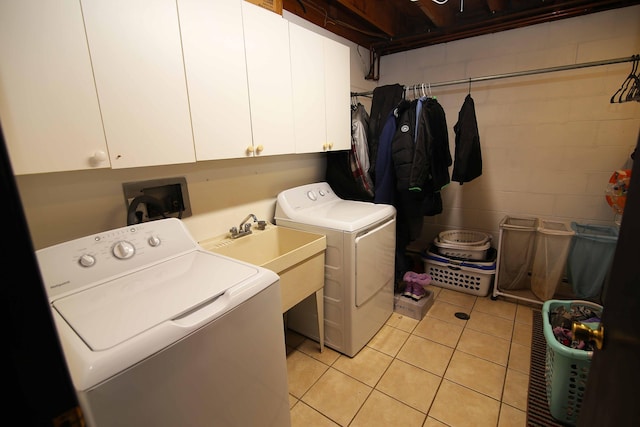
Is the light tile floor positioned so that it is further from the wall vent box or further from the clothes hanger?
the clothes hanger

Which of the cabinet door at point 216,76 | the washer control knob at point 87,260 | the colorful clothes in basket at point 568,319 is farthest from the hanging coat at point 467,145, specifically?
the washer control knob at point 87,260

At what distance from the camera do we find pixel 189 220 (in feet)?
5.34

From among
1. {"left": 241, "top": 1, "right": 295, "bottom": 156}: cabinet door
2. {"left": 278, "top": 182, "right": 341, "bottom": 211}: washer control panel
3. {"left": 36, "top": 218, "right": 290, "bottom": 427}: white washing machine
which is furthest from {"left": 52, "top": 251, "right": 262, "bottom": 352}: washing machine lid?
{"left": 278, "top": 182, "right": 341, "bottom": 211}: washer control panel

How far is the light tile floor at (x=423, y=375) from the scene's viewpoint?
153 centimetres

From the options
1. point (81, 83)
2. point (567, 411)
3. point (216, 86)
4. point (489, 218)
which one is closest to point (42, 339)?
point (81, 83)

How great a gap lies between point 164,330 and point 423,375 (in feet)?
5.19

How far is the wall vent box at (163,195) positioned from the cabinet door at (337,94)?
3.42ft

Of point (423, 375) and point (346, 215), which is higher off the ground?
point (346, 215)

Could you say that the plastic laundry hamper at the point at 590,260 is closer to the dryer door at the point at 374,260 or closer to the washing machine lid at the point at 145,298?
the dryer door at the point at 374,260

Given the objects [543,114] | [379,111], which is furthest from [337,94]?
[543,114]

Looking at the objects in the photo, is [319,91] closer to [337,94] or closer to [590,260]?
[337,94]

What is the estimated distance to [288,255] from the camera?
1.54m

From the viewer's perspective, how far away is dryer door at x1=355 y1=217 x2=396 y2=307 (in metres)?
1.86

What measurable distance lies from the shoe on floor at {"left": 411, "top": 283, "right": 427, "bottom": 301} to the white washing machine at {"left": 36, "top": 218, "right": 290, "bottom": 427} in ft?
4.88
